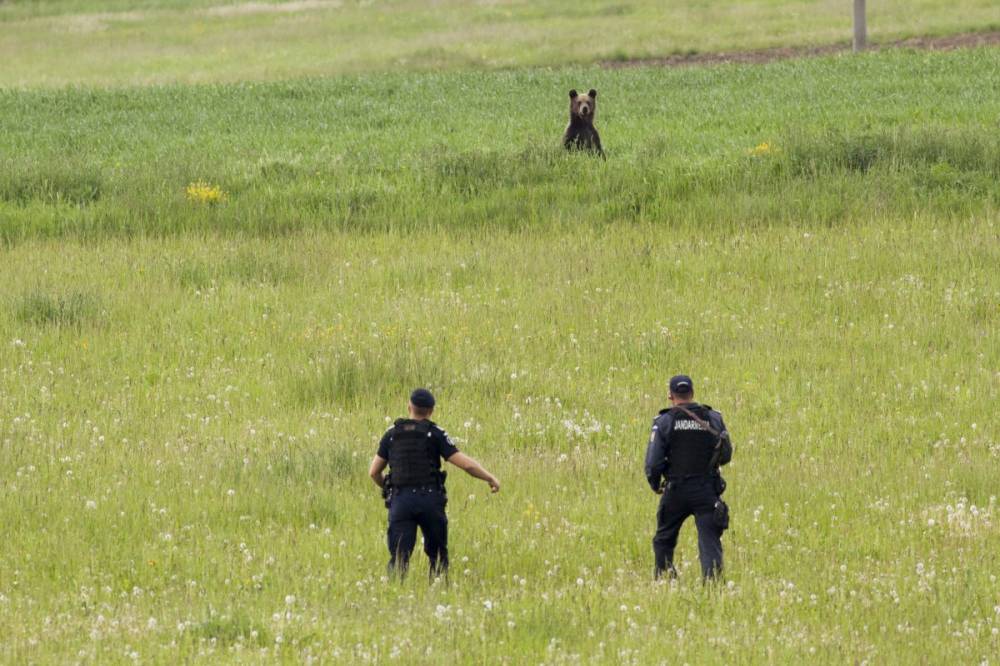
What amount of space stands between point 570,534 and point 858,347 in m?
6.01

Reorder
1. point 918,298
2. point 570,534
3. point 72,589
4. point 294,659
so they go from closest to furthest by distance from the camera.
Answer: point 294,659
point 72,589
point 570,534
point 918,298

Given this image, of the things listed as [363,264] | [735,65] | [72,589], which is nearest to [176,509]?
[72,589]

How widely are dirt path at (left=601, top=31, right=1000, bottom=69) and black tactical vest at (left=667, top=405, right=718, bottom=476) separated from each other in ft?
110

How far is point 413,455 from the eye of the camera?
923cm

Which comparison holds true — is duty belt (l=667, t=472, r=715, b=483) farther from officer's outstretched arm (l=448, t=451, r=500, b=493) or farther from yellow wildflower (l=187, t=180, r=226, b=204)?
yellow wildflower (l=187, t=180, r=226, b=204)

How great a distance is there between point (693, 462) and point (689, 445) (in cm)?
11

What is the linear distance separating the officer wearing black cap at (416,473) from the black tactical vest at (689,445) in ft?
3.68

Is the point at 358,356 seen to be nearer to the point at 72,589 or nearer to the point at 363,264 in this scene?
the point at 363,264

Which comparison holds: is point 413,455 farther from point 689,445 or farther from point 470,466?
point 689,445

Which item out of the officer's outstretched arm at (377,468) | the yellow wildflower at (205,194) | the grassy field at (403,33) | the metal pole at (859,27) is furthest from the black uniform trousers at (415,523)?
the grassy field at (403,33)

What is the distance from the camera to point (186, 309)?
17422 mm

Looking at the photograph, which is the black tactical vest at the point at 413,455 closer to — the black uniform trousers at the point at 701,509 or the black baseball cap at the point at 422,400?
the black baseball cap at the point at 422,400

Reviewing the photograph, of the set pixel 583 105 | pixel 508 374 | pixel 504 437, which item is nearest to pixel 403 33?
pixel 583 105

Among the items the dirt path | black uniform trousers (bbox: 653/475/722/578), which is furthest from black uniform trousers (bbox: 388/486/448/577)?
the dirt path
